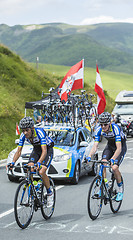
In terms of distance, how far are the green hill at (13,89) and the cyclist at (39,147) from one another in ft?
45.9

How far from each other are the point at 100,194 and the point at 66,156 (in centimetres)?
392

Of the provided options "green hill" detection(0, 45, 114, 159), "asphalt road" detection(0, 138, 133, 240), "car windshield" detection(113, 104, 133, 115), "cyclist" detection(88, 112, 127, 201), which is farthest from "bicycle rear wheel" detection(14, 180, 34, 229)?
"car windshield" detection(113, 104, 133, 115)

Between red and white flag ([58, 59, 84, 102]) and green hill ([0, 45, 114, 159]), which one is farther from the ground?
red and white flag ([58, 59, 84, 102])

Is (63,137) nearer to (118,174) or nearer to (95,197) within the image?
(118,174)

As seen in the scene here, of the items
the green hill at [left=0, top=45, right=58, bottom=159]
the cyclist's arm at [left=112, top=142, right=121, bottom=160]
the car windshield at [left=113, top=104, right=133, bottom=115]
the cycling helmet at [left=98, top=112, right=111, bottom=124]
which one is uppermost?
the cycling helmet at [left=98, top=112, right=111, bottom=124]

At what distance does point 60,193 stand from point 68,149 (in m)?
1.74

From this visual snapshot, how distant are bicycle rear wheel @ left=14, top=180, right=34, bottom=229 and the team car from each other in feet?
14.0

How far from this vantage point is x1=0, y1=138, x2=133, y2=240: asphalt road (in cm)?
708

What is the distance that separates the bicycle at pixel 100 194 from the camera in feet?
26.0

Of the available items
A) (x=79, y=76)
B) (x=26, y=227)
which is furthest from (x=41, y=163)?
(x=79, y=76)

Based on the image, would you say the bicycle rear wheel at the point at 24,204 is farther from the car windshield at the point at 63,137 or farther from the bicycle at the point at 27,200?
the car windshield at the point at 63,137

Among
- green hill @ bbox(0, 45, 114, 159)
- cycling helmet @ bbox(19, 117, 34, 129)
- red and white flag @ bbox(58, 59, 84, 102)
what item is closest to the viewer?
cycling helmet @ bbox(19, 117, 34, 129)

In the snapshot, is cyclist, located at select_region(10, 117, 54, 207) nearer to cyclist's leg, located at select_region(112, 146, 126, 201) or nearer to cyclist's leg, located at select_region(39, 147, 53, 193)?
cyclist's leg, located at select_region(39, 147, 53, 193)

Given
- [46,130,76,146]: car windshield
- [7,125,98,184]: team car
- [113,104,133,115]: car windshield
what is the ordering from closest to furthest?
1. [7,125,98,184]: team car
2. [46,130,76,146]: car windshield
3. [113,104,133,115]: car windshield
